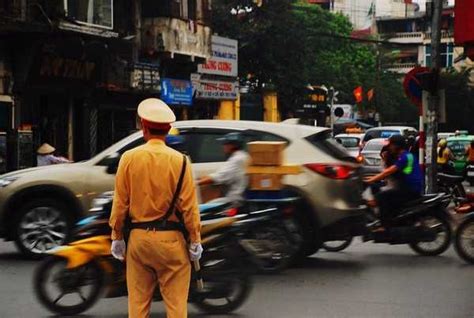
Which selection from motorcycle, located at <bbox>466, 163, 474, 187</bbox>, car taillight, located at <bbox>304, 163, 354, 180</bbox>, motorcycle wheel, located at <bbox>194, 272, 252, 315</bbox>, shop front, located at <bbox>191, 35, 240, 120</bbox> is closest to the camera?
motorcycle wheel, located at <bbox>194, 272, 252, 315</bbox>

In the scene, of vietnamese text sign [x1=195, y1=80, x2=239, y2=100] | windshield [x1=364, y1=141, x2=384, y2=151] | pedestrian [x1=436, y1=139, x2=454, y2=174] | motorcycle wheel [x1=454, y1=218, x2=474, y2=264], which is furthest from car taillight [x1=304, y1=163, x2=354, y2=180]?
vietnamese text sign [x1=195, y1=80, x2=239, y2=100]

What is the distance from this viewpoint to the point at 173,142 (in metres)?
7.66

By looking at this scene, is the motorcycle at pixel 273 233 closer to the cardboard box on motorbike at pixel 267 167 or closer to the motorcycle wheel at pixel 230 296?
the cardboard box on motorbike at pixel 267 167

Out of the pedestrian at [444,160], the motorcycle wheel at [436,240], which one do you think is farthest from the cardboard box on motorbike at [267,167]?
the pedestrian at [444,160]

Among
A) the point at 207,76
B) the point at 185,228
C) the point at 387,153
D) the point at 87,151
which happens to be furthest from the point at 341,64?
the point at 185,228

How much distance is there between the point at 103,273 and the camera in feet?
22.3

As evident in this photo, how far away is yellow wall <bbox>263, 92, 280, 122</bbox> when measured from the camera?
125 feet

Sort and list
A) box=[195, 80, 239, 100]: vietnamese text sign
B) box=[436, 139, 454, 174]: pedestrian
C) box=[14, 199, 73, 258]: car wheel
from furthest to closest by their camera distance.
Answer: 1. box=[195, 80, 239, 100]: vietnamese text sign
2. box=[436, 139, 454, 174]: pedestrian
3. box=[14, 199, 73, 258]: car wheel

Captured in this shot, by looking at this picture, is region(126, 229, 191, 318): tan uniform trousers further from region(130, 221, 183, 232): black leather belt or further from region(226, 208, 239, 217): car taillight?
region(226, 208, 239, 217): car taillight

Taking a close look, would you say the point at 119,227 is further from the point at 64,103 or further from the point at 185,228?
the point at 64,103

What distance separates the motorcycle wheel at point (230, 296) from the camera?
22.6 ft

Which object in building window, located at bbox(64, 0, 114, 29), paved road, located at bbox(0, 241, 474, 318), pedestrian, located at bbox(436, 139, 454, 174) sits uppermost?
building window, located at bbox(64, 0, 114, 29)

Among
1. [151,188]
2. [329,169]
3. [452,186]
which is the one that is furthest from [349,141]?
[151,188]

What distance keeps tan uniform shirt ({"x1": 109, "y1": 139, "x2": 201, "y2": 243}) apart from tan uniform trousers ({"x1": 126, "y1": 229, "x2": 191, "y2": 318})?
10 centimetres
